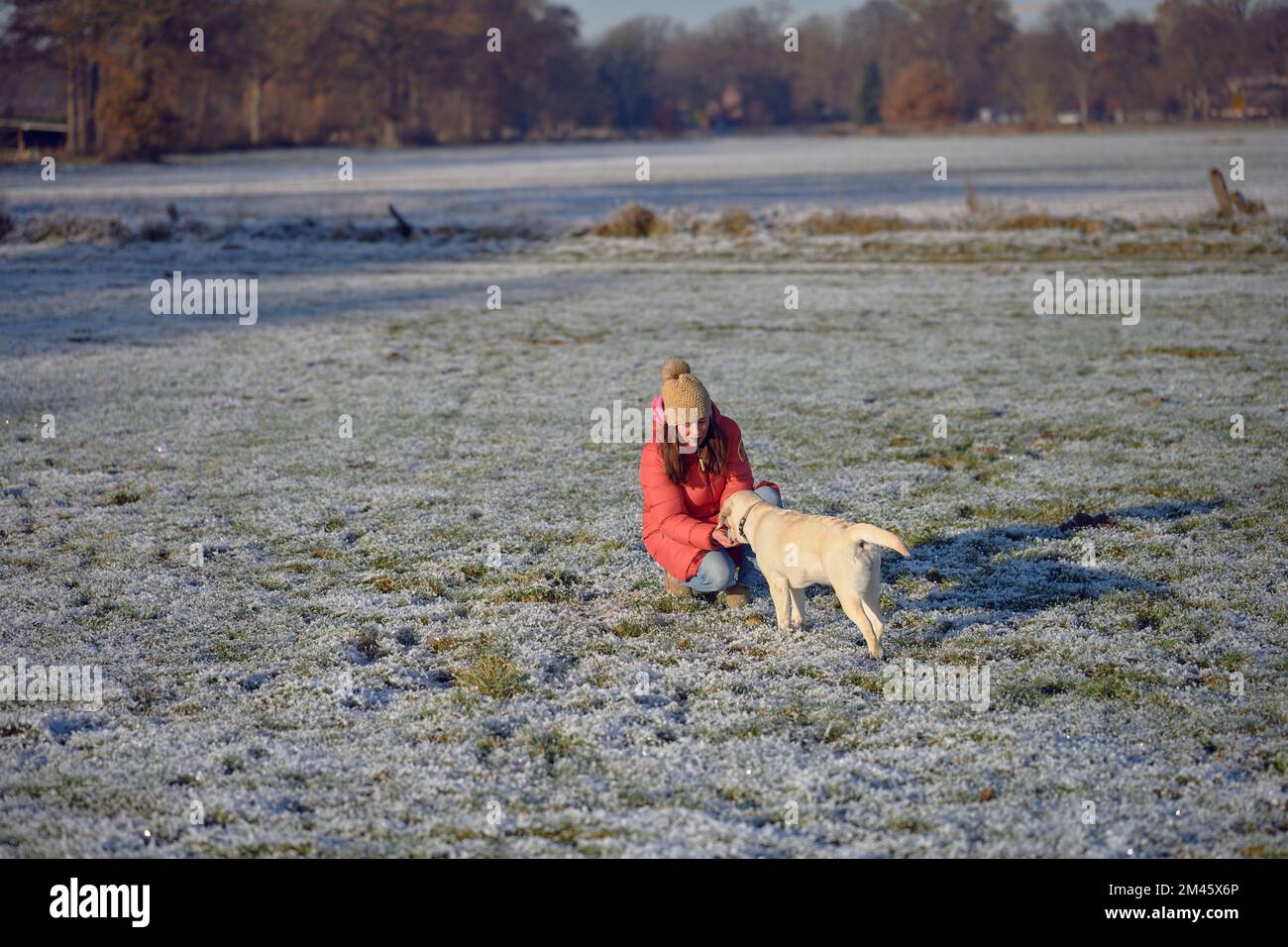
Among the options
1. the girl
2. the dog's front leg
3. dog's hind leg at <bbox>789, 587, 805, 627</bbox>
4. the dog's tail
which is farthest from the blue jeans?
the dog's tail

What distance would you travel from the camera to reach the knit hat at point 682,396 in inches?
220

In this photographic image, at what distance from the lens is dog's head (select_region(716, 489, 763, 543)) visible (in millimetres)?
5586

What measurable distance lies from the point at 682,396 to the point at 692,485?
68 centimetres

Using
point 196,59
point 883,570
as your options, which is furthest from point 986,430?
point 196,59

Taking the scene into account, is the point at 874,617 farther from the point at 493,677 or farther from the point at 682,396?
the point at 493,677

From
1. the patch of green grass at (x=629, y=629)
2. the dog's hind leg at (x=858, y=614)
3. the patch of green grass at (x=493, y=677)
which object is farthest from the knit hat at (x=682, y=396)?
the patch of green grass at (x=493, y=677)

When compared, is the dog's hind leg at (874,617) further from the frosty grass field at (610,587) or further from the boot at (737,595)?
the boot at (737,595)

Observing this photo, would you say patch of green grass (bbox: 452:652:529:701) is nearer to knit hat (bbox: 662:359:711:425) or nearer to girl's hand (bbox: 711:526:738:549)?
girl's hand (bbox: 711:526:738:549)

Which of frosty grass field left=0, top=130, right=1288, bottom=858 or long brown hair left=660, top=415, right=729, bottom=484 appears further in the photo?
long brown hair left=660, top=415, right=729, bottom=484

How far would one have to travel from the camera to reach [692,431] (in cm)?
567

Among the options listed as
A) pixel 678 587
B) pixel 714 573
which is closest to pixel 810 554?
pixel 714 573

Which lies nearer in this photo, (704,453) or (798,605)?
(798,605)

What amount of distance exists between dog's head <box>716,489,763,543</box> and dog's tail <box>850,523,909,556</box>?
2.52ft
